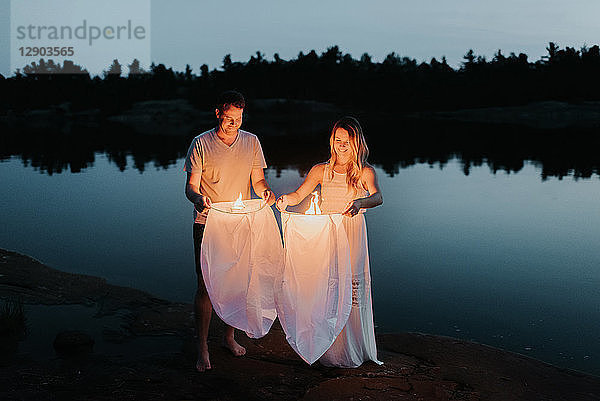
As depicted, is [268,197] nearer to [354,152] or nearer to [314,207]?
[314,207]

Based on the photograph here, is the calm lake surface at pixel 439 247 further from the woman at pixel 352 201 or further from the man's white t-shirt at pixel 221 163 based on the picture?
the man's white t-shirt at pixel 221 163

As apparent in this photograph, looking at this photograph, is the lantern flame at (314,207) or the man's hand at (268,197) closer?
the lantern flame at (314,207)

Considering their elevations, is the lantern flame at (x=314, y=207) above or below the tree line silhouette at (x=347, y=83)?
below

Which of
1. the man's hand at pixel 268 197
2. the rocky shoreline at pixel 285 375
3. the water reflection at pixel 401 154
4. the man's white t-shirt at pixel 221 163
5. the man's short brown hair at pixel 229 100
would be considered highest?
the man's short brown hair at pixel 229 100

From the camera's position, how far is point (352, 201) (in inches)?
176

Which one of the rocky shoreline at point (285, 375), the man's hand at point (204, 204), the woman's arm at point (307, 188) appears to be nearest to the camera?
the rocky shoreline at point (285, 375)

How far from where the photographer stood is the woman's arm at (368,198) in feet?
14.3

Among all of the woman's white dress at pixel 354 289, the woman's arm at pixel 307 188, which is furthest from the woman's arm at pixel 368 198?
the woman's arm at pixel 307 188

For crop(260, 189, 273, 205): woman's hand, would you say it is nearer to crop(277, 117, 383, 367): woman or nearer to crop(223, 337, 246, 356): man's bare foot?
crop(277, 117, 383, 367): woman

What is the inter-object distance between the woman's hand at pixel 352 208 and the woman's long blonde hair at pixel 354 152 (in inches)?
12.0

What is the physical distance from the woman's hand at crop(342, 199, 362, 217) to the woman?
5 centimetres

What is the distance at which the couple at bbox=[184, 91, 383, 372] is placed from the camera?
179 inches

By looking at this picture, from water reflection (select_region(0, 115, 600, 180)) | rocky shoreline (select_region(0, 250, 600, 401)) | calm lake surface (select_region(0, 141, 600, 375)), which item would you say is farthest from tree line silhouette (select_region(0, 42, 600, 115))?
rocky shoreline (select_region(0, 250, 600, 401))

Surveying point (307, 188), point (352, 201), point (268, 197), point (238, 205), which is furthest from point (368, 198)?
point (238, 205)
